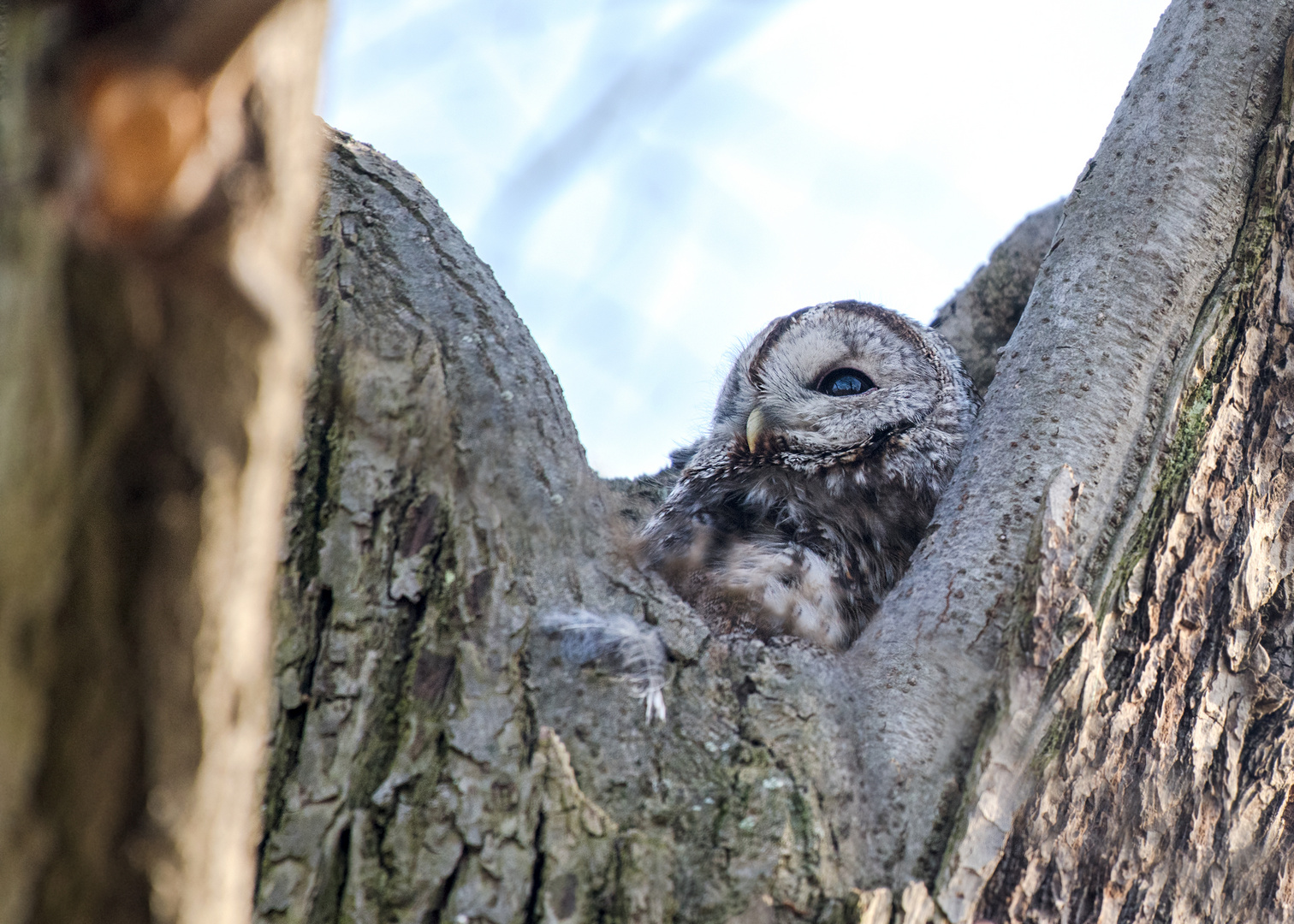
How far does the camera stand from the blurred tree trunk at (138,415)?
62cm

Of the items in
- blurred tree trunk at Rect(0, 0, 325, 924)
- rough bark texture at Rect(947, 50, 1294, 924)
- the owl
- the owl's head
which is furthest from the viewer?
the owl's head

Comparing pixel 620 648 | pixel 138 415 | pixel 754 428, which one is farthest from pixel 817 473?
pixel 138 415

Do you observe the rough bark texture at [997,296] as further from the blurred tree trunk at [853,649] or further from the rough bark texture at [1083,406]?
the blurred tree trunk at [853,649]

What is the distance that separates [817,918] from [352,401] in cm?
108

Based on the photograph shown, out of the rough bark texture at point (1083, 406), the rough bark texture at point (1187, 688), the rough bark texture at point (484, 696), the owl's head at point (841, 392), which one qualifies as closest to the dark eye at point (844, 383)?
the owl's head at point (841, 392)

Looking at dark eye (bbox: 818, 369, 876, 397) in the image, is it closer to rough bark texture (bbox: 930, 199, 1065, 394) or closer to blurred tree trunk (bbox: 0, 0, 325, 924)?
rough bark texture (bbox: 930, 199, 1065, 394)

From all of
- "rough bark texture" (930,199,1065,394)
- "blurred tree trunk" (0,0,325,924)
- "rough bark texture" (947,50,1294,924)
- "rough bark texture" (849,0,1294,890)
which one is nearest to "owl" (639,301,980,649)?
"rough bark texture" (930,199,1065,394)

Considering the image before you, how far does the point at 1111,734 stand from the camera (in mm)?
1613

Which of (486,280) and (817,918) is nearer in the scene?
(817,918)

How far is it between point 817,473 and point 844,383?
43 cm

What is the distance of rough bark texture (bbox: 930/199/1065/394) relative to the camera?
393 centimetres

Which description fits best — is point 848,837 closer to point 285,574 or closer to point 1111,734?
point 1111,734

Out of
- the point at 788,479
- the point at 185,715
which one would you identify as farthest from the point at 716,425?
the point at 185,715

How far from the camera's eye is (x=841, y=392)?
11.3 feet
